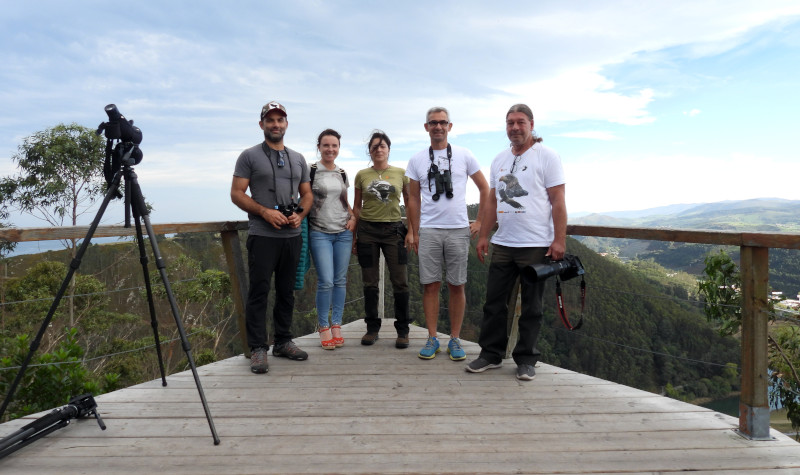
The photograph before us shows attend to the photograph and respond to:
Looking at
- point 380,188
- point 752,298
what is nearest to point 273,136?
point 380,188

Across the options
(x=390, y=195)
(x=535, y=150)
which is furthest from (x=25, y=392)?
(x=535, y=150)

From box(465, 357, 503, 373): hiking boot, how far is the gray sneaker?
0.19 metres

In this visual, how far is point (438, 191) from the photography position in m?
3.05

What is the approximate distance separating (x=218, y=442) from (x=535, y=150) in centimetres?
213

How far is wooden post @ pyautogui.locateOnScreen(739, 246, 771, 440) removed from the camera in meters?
2.06

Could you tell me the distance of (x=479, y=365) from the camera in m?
2.99

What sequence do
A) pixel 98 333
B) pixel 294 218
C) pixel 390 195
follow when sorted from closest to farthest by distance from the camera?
pixel 294 218
pixel 390 195
pixel 98 333

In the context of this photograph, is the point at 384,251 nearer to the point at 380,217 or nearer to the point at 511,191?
the point at 380,217

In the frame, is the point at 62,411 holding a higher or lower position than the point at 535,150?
lower

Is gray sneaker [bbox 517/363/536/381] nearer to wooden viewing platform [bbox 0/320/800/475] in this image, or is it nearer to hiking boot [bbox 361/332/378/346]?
wooden viewing platform [bbox 0/320/800/475]

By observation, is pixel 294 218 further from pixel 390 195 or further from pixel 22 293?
pixel 22 293

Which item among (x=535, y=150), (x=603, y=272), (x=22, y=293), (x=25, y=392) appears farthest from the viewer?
(x=603, y=272)

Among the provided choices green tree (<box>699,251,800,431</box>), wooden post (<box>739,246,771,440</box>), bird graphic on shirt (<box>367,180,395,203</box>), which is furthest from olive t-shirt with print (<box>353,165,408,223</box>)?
green tree (<box>699,251,800,431</box>)

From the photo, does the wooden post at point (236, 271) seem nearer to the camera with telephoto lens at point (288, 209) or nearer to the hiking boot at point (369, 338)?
the camera with telephoto lens at point (288, 209)
